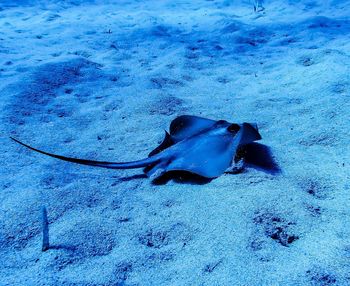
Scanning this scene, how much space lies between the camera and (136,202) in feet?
6.92

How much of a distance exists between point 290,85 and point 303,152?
1.64 metres

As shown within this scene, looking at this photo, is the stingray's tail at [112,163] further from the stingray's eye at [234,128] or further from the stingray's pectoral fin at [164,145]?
the stingray's eye at [234,128]

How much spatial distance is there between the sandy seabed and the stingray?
123 millimetres

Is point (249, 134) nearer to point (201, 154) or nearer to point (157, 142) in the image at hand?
point (201, 154)

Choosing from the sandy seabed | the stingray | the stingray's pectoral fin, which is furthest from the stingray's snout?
the stingray's pectoral fin

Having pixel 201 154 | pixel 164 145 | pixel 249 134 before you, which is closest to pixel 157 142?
pixel 164 145

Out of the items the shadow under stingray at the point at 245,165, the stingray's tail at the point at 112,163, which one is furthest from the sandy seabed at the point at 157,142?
the stingray's tail at the point at 112,163

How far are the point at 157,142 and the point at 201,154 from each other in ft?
2.40

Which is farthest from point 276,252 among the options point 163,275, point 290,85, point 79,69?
point 79,69

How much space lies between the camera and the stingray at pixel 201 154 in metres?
2.21

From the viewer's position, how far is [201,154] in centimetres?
232

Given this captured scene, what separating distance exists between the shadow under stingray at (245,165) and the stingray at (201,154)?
0.18 ft

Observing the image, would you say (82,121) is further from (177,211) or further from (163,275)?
(163,275)

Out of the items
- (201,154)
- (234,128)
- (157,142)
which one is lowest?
(157,142)
